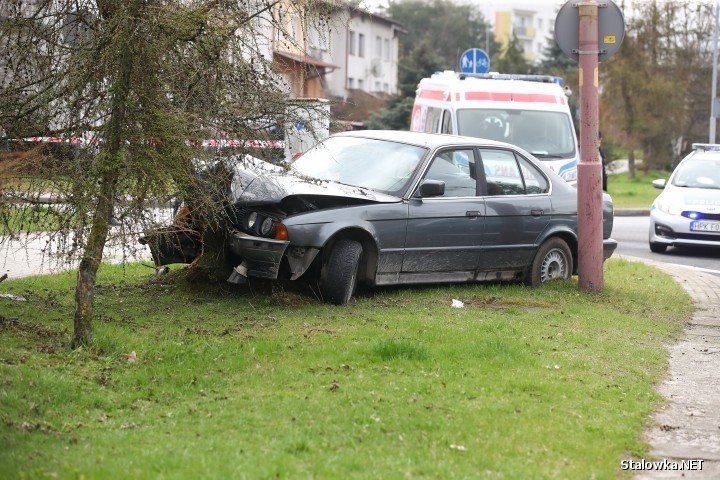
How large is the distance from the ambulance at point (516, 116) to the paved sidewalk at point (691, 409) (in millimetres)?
7747

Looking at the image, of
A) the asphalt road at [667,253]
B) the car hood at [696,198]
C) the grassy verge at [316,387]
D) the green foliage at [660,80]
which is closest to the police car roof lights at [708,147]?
the car hood at [696,198]

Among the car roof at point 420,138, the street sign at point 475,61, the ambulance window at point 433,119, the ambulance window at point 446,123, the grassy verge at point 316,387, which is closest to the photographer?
the grassy verge at point 316,387

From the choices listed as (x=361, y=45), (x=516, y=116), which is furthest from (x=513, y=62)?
(x=516, y=116)

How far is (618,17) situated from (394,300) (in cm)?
390

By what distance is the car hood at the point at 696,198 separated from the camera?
698 inches

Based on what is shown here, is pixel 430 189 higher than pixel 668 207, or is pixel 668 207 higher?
pixel 430 189

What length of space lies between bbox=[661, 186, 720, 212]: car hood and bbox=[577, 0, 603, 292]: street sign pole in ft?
21.7

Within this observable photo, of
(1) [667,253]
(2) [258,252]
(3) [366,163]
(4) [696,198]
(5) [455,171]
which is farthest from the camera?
(1) [667,253]

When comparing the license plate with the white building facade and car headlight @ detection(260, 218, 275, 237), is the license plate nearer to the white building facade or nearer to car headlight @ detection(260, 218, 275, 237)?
car headlight @ detection(260, 218, 275, 237)

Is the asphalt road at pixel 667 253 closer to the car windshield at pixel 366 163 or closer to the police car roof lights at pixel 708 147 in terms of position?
the police car roof lights at pixel 708 147

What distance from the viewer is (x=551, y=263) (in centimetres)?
1211

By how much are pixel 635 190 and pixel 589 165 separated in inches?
1109

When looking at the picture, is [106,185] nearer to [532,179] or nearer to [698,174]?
[532,179]

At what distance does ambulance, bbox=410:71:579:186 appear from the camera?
18.7 m
